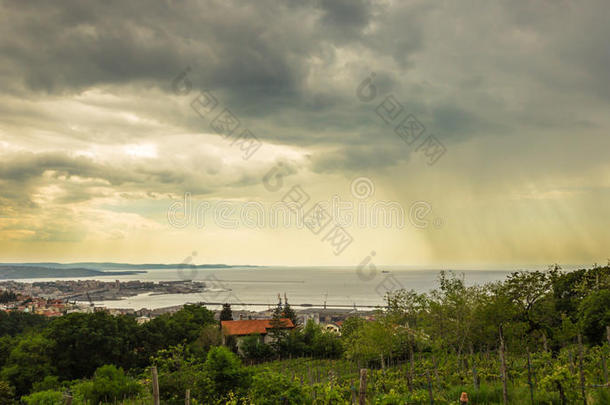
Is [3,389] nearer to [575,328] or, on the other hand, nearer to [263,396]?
[263,396]

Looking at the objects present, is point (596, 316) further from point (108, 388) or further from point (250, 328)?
point (250, 328)

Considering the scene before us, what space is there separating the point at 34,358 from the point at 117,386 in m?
17.4

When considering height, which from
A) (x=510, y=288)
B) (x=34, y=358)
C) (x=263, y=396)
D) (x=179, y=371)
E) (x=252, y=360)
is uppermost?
(x=510, y=288)

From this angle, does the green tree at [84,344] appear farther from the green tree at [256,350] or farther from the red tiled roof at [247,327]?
the red tiled roof at [247,327]

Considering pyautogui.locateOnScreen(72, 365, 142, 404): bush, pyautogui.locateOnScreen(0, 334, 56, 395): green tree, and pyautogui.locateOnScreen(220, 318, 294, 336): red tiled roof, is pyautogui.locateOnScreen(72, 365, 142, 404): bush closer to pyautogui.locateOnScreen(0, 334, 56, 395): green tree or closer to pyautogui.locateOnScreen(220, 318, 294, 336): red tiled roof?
pyautogui.locateOnScreen(0, 334, 56, 395): green tree

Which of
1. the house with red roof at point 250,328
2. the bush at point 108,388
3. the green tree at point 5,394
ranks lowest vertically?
the house with red roof at point 250,328

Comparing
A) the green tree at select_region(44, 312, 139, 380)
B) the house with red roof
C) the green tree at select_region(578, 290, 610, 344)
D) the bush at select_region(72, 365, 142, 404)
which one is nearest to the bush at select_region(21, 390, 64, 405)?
the bush at select_region(72, 365, 142, 404)

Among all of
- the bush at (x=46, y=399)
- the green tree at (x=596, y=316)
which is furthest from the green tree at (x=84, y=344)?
the green tree at (x=596, y=316)

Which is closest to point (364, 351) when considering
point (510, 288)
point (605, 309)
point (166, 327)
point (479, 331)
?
point (479, 331)

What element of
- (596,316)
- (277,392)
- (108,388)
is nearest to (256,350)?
(108,388)

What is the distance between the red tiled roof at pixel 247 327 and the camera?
135 feet

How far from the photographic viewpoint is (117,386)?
16422 millimetres

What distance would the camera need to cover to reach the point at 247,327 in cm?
4356

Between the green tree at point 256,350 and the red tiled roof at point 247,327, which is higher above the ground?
the red tiled roof at point 247,327
